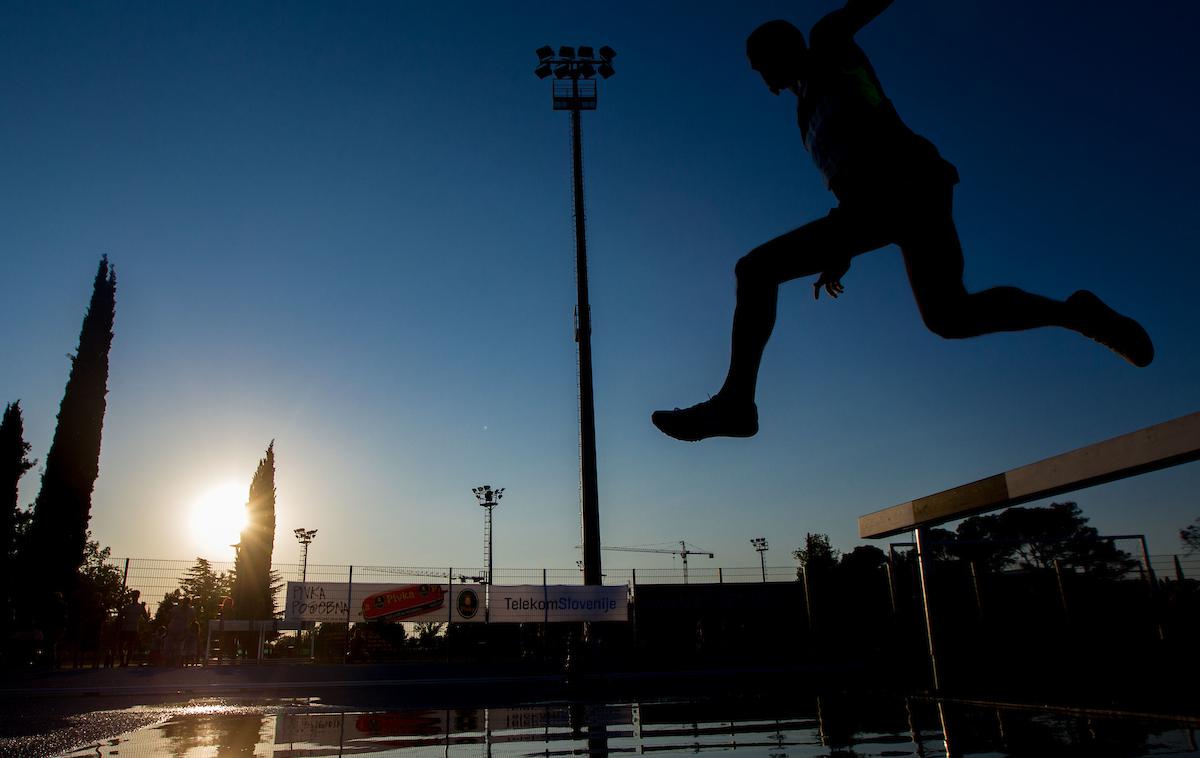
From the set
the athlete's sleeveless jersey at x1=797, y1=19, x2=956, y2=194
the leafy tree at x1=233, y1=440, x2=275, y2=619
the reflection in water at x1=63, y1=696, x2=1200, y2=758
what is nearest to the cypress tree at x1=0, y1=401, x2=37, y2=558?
the leafy tree at x1=233, y1=440, x2=275, y2=619

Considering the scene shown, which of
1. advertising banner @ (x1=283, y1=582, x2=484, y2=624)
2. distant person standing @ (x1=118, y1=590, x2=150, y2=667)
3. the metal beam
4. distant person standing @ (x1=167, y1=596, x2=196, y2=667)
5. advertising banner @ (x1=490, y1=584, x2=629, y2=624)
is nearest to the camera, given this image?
the metal beam

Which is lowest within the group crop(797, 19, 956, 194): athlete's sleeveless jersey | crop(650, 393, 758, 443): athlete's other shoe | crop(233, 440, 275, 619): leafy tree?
crop(650, 393, 758, 443): athlete's other shoe

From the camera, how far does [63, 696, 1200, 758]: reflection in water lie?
2967 mm

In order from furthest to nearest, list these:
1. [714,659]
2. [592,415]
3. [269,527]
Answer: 1. [269,527]
2. [592,415]
3. [714,659]

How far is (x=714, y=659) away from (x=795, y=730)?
1321 centimetres

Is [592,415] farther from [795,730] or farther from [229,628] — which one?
[795,730]

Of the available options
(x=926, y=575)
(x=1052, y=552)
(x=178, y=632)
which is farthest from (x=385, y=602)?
(x=926, y=575)

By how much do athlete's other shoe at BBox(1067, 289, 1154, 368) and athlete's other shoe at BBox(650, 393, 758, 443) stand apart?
3.96ft

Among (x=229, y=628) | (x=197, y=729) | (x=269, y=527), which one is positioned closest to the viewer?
(x=197, y=729)

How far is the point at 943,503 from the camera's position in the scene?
191 inches

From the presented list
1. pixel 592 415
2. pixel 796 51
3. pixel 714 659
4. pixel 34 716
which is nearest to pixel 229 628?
Answer: pixel 592 415

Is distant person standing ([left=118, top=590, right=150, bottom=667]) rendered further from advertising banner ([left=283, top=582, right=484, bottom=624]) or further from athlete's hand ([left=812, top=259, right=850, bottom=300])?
athlete's hand ([left=812, top=259, right=850, bottom=300])

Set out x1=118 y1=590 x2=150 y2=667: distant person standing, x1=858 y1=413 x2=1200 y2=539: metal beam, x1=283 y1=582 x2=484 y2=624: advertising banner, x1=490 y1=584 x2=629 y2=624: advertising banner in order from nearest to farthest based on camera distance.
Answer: x1=858 y1=413 x2=1200 y2=539: metal beam
x1=118 y1=590 x2=150 y2=667: distant person standing
x1=283 y1=582 x2=484 y2=624: advertising banner
x1=490 y1=584 x2=629 y2=624: advertising banner

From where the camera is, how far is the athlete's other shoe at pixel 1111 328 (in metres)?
2.55
